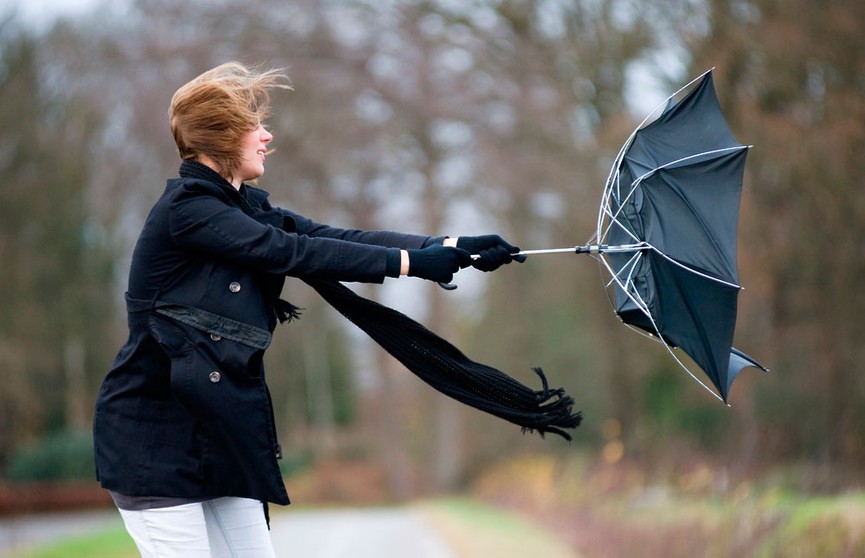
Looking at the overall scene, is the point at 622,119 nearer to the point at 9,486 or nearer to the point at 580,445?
the point at 580,445

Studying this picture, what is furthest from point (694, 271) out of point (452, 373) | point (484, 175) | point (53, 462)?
point (53, 462)

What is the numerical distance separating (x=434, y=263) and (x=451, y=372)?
0.56 meters

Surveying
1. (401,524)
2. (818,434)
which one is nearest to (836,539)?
(818,434)

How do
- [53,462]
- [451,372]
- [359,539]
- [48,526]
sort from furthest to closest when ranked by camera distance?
[53,462] → [48,526] → [359,539] → [451,372]

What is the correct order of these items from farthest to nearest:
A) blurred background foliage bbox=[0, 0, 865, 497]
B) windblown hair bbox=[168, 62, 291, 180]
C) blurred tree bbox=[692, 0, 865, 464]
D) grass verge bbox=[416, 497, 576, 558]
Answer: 1. blurred background foliage bbox=[0, 0, 865, 497]
2. blurred tree bbox=[692, 0, 865, 464]
3. grass verge bbox=[416, 497, 576, 558]
4. windblown hair bbox=[168, 62, 291, 180]

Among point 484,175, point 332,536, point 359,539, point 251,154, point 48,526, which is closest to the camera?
point 251,154

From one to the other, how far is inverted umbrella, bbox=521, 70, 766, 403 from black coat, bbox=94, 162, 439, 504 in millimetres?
1336

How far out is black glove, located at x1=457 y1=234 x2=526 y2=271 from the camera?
3.92 metres

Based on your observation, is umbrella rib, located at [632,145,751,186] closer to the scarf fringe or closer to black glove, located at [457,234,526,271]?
black glove, located at [457,234,526,271]

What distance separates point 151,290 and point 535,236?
76.9 ft

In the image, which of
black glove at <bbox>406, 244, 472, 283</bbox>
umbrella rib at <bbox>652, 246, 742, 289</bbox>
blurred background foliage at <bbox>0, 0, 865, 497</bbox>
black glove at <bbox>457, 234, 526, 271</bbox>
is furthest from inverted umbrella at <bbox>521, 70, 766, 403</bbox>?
blurred background foliage at <bbox>0, 0, 865, 497</bbox>

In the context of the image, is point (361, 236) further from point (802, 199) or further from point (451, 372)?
point (802, 199)

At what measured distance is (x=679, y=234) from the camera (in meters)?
4.44

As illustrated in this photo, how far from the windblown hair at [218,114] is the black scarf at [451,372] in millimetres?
675
